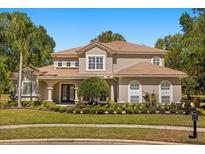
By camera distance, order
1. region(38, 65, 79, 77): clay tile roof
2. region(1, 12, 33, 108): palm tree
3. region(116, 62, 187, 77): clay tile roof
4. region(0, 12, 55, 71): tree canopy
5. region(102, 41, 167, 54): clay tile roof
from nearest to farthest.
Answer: region(0, 12, 55, 71): tree canopy
region(1, 12, 33, 108): palm tree
region(116, 62, 187, 77): clay tile roof
region(38, 65, 79, 77): clay tile roof
region(102, 41, 167, 54): clay tile roof

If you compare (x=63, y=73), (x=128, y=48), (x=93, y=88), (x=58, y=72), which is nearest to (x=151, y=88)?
(x=93, y=88)

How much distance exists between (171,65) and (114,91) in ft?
30.8

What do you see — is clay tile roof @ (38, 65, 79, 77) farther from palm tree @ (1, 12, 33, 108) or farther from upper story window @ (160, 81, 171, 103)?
upper story window @ (160, 81, 171, 103)

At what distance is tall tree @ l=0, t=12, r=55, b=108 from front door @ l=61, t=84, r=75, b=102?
2.89m

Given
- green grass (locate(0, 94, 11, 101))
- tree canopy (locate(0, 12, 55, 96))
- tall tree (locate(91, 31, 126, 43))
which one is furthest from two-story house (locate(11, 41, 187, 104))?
green grass (locate(0, 94, 11, 101))

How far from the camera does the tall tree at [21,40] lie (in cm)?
1603

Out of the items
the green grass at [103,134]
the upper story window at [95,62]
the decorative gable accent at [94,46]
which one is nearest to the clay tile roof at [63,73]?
the upper story window at [95,62]

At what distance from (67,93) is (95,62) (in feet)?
10.8

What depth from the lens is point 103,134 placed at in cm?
950

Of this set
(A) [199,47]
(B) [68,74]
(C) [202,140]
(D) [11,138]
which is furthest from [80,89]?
(C) [202,140]

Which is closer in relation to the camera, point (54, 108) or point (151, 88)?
point (54, 108)

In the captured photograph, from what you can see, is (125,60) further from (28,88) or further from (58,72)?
(28,88)

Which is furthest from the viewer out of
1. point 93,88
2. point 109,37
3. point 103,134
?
point 109,37

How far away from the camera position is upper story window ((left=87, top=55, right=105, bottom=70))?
20734mm
